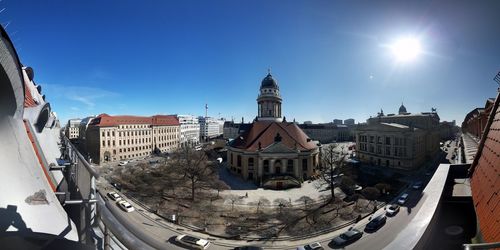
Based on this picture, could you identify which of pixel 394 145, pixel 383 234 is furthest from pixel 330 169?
pixel 383 234

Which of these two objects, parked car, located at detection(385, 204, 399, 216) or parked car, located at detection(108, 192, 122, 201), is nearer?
parked car, located at detection(385, 204, 399, 216)

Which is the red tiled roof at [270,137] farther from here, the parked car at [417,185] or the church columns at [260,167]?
the parked car at [417,185]

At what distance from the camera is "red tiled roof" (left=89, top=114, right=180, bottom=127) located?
50.8 metres

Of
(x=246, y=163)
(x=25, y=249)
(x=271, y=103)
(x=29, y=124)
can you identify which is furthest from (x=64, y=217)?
(x=271, y=103)

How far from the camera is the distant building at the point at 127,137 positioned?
49.2 meters

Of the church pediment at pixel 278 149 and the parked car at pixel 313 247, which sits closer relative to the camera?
the parked car at pixel 313 247

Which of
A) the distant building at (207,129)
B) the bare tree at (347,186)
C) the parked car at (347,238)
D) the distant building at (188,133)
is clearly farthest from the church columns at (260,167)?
the distant building at (207,129)

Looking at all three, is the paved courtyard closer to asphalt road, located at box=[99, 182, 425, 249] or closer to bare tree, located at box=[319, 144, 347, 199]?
bare tree, located at box=[319, 144, 347, 199]

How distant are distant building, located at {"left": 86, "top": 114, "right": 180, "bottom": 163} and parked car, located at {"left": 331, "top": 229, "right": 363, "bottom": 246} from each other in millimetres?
49181

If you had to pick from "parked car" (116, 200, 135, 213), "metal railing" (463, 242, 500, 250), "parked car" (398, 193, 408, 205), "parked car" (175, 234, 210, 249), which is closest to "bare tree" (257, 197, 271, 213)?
"parked car" (175, 234, 210, 249)

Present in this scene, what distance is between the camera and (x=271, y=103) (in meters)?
46.8

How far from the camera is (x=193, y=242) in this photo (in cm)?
1653

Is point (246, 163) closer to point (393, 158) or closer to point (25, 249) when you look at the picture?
point (393, 158)

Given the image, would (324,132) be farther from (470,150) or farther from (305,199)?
(470,150)
